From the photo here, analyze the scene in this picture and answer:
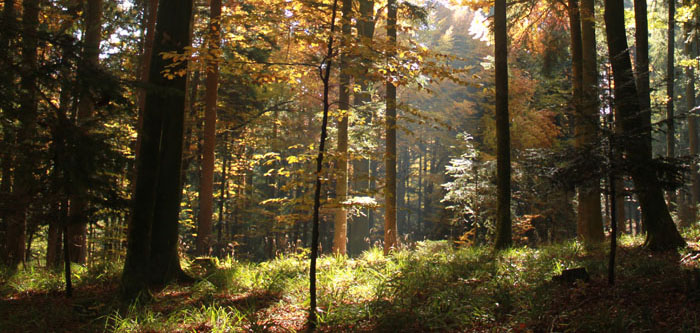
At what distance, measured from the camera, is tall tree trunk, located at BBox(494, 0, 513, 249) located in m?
8.90

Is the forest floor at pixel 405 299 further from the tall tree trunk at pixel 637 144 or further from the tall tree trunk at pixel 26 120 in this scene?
the tall tree trunk at pixel 26 120

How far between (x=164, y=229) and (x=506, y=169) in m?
6.89

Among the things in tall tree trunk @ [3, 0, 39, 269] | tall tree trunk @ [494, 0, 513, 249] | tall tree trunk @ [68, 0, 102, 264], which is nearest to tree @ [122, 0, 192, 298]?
tall tree trunk @ [68, 0, 102, 264]

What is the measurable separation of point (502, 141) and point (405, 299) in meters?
4.88

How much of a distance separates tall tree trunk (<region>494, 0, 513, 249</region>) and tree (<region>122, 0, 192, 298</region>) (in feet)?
21.1

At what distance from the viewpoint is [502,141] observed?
30.0 ft

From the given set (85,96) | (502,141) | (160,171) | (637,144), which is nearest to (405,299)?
(637,144)

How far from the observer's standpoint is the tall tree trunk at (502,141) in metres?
8.90

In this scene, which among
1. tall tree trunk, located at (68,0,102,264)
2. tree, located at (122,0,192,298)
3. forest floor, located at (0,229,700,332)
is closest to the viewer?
forest floor, located at (0,229,700,332)

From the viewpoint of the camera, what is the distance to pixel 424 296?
579cm

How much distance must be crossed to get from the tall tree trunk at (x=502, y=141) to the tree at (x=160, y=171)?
21.1 feet

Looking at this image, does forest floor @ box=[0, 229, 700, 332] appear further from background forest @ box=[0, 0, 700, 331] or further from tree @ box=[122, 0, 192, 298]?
tree @ box=[122, 0, 192, 298]

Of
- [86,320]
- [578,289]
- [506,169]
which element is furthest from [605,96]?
[86,320]

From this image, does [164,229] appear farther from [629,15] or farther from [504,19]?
[629,15]
